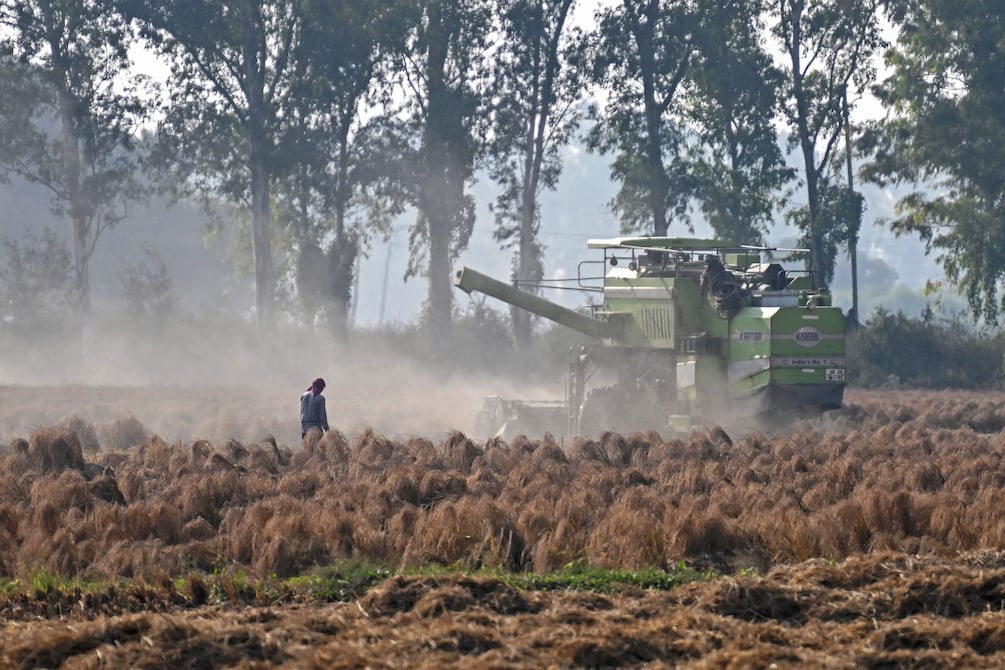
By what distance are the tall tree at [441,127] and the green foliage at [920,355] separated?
50.1ft

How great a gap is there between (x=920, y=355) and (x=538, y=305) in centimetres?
2572

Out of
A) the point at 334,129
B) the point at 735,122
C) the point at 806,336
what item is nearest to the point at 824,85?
the point at 735,122

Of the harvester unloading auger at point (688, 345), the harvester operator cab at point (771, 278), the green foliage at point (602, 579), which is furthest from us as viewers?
the harvester operator cab at point (771, 278)

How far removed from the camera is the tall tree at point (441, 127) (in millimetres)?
58406

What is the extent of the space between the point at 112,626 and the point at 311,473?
8.44m

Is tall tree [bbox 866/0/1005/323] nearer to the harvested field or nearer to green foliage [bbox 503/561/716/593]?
the harvested field

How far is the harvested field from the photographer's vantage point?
34.9 ft

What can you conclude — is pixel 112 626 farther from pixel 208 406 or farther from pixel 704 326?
pixel 208 406

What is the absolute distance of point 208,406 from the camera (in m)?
38.4

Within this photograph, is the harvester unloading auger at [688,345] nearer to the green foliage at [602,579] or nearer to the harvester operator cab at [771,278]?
the harvester operator cab at [771,278]

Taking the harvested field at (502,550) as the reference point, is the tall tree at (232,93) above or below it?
above

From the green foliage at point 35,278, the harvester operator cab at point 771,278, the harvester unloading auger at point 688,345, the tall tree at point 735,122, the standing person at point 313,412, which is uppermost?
the tall tree at point 735,122

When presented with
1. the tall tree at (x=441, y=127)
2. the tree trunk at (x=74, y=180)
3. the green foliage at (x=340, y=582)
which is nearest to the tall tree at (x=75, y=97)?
the tree trunk at (x=74, y=180)

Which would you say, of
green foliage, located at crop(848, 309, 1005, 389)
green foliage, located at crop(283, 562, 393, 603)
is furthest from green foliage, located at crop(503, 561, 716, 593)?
green foliage, located at crop(848, 309, 1005, 389)
